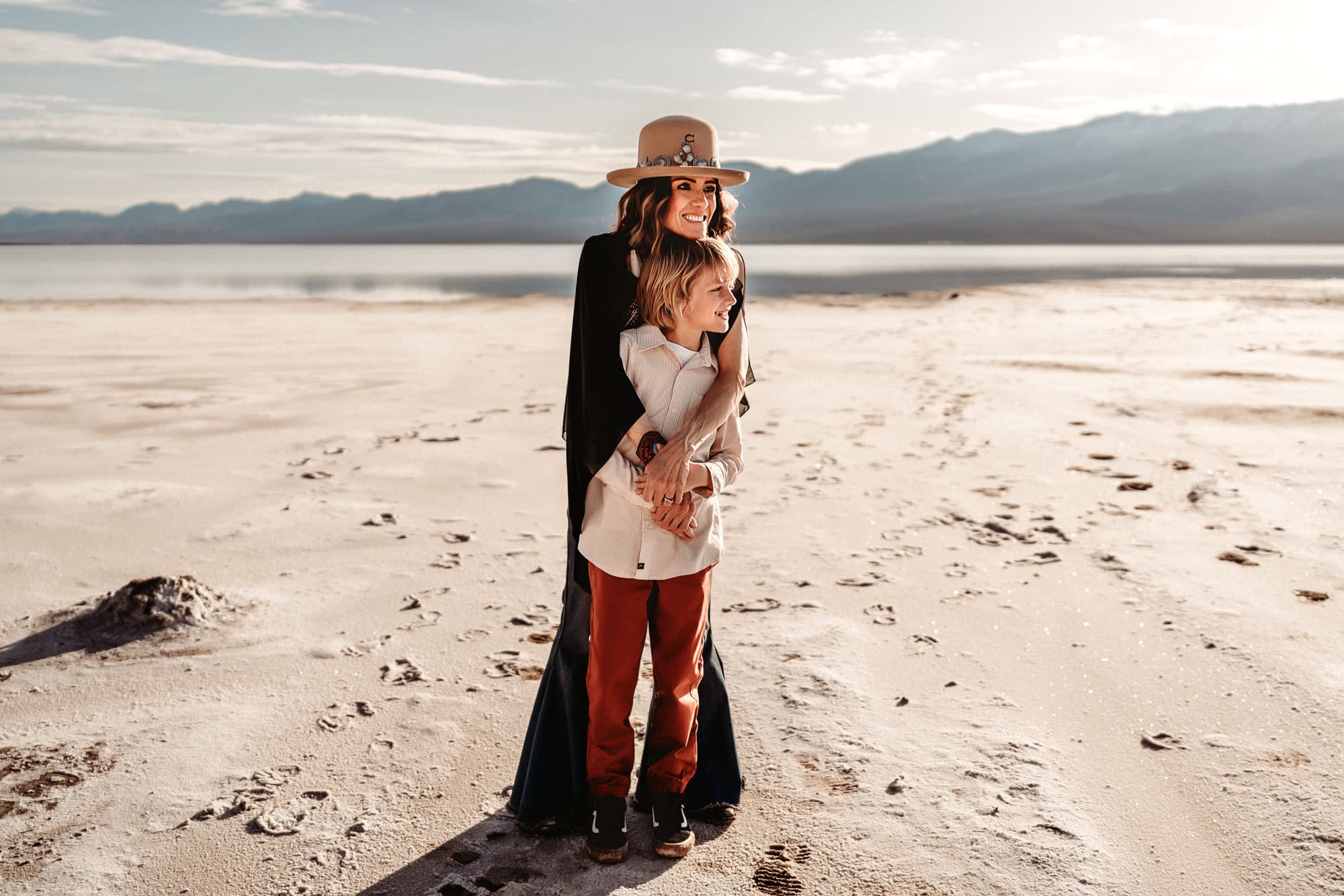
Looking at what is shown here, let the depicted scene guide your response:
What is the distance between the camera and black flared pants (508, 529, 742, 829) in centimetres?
269

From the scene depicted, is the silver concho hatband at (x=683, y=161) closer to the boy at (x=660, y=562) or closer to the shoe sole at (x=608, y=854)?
the boy at (x=660, y=562)

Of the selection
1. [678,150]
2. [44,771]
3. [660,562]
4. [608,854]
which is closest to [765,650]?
[608,854]

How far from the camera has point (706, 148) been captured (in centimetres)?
246

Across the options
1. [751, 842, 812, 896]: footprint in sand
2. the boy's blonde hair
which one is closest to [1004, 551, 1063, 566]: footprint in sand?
[751, 842, 812, 896]: footprint in sand

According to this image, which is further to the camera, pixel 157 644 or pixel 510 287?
pixel 510 287

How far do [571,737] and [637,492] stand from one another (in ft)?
2.46

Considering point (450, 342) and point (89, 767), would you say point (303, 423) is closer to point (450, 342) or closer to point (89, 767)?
point (89, 767)

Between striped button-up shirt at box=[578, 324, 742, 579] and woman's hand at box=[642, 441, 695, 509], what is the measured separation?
0.05 metres

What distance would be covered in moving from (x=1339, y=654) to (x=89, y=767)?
14.5 ft

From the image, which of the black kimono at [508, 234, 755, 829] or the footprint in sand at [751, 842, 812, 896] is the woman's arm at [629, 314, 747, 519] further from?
the footprint in sand at [751, 842, 812, 896]

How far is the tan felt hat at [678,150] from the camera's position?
2.42 metres

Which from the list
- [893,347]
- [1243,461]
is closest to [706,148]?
[1243,461]

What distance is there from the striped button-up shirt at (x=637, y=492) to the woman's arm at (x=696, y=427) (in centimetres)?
3

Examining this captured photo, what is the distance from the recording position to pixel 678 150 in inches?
95.5
